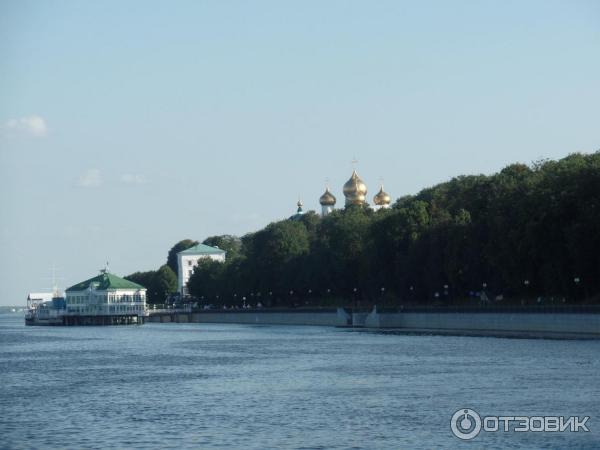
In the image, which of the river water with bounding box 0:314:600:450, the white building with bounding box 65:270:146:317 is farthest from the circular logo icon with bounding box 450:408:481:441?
the white building with bounding box 65:270:146:317

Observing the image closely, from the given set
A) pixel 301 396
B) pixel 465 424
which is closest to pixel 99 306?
pixel 301 396

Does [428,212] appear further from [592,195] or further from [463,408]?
[463,408]

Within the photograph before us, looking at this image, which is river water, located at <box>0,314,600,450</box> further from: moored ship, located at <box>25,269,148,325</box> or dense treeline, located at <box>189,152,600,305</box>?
moored ship, located at <box>25,269,148,325</box>

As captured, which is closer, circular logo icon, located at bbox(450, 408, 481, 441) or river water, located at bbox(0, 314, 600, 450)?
circular logo icon, located at bbox(450, 408, 481, 441)

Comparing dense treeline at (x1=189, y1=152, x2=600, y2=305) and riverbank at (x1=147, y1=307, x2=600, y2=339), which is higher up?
dense treeline at (x1=189, y1=152, x2=600, y2=305)

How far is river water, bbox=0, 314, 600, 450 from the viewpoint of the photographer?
3481cm

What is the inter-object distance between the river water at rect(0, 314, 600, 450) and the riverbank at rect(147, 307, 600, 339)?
12.8ft

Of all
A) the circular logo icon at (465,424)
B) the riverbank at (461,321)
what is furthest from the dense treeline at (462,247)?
the circular logo icon at (465,424)

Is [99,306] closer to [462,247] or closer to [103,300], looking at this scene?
[103,300]

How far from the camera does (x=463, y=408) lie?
4034cm

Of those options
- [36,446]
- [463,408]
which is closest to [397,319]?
[463,408]

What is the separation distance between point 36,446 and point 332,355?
37.5 meters

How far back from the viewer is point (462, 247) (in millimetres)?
103312

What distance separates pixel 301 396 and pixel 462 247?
194 feet
